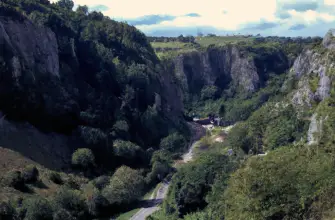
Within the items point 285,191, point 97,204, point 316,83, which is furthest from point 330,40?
point 97,204

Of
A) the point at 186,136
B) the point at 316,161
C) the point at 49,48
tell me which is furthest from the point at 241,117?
the point at 316,161

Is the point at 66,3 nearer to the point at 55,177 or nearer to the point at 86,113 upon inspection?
the point at 86,113

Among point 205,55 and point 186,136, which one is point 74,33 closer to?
point 186,136

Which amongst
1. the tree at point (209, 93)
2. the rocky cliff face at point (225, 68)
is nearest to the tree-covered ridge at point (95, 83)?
the tree at point (209, 93)

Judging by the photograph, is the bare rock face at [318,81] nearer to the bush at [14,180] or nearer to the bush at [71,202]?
the bush at [71,202]

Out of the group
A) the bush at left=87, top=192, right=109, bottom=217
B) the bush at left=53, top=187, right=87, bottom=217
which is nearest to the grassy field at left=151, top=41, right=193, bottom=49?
the bush at left=87, top=192, right=109, bottom=217
